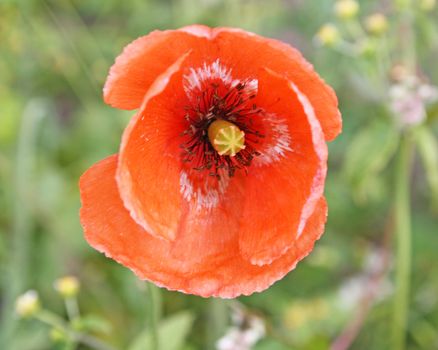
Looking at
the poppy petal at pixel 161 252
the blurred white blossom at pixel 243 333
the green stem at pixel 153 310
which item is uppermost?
Answer: the poppy petal at pixel 161 252

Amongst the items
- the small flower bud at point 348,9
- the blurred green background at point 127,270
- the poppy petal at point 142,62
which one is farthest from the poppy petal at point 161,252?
the blurred green background at point 127,270

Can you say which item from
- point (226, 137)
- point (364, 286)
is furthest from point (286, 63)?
point (364, 286)

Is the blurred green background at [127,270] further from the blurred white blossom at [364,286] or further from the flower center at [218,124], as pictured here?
the flower center at [218,124]

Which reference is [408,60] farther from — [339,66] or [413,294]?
[413,294]

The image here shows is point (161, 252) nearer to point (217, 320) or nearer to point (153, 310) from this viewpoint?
point (153, 310)

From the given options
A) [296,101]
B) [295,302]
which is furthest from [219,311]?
[296,101]
